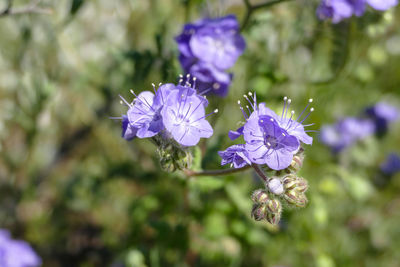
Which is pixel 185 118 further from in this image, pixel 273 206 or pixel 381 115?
pixel 381 115

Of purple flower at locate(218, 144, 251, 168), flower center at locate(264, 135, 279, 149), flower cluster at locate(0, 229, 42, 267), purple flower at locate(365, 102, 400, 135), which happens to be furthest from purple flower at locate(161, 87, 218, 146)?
purple flower at locate(365, 102, 400, 135)

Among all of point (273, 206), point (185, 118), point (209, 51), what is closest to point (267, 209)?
point (273, 206)

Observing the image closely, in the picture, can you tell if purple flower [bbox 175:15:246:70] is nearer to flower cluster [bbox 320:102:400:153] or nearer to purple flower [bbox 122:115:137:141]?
purple flower [bbox 122:115:137:141]

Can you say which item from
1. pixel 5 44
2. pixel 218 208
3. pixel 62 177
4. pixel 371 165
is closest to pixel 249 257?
pixel 218 208

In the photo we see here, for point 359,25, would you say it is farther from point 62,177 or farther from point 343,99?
point 62,177

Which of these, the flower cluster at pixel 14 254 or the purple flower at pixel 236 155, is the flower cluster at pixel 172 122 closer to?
the purple flower at pixel 236 155

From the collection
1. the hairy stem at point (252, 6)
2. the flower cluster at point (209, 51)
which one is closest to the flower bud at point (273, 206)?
the flower cluster at point (209, 51)
